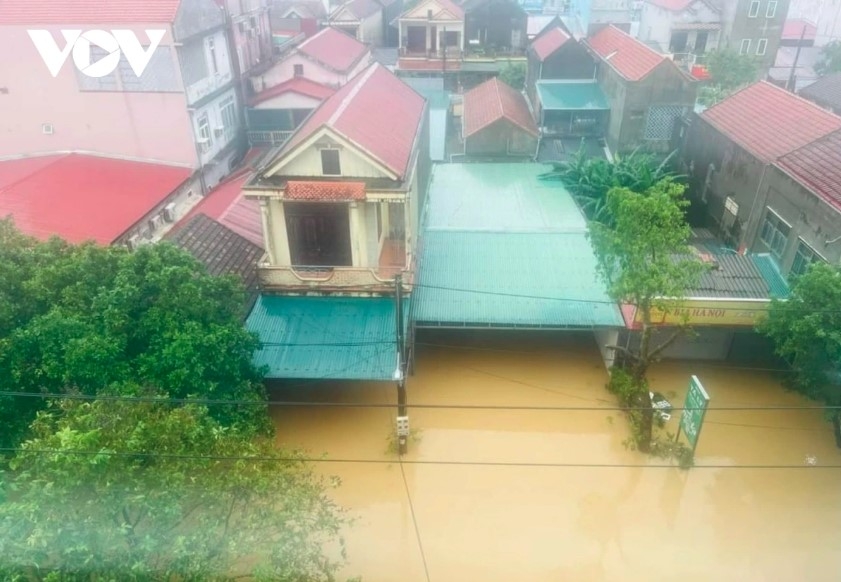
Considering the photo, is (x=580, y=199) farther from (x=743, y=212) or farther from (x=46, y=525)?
(x=46, y=525)

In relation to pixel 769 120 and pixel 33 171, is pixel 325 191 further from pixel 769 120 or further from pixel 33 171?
pixel 769 120

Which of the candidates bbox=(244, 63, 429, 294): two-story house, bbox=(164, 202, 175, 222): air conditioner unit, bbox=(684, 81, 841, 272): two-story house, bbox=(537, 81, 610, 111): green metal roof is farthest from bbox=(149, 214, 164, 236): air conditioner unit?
bbox=(684, 81, 841, 272): two-story house

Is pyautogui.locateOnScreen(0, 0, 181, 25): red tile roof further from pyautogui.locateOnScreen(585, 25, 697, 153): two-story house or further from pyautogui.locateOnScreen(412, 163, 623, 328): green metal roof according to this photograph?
pyautogui.locateOnScreen(585, 25, 697, 153): two-story house

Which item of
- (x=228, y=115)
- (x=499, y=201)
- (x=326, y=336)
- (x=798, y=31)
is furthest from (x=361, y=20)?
(x=326, y=336)

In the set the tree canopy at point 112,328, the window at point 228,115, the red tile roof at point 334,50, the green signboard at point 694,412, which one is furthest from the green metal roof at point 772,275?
the window at point 228,115

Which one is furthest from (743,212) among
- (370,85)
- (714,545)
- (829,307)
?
(370,85)

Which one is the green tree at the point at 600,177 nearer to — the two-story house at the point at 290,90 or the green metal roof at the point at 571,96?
the green metal roof at the point at 571,96
